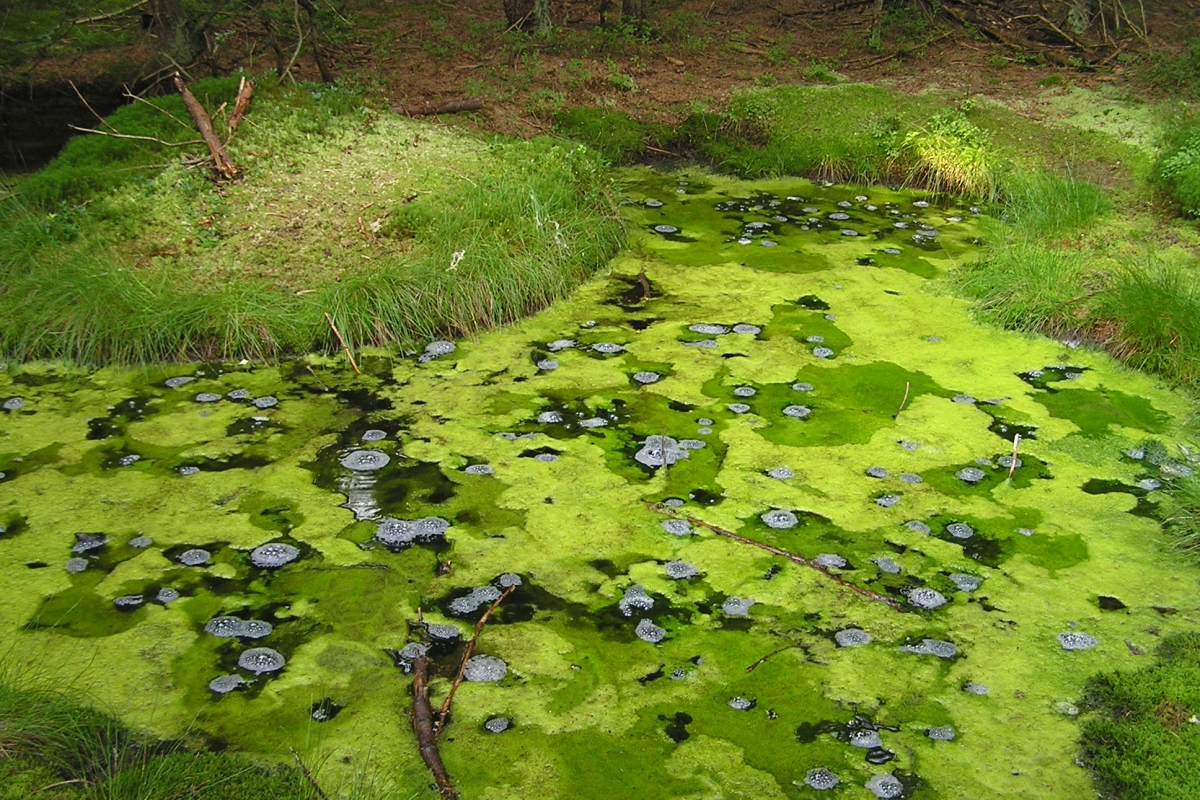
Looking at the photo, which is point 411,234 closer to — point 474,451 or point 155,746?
point 474,451

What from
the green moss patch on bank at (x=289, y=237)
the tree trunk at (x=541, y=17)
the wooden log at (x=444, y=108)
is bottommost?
the green moss patch on bank at (x=289, y=237)

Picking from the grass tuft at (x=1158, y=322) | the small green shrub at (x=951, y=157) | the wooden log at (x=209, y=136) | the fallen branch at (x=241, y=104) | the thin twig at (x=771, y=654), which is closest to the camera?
the thin twig at (x=771, y=654)

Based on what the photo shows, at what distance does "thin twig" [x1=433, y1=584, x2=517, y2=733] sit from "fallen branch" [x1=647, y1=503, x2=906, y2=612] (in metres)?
0.64

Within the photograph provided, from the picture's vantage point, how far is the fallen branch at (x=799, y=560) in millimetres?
2797

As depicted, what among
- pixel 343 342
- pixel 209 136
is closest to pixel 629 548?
pixel 343 342

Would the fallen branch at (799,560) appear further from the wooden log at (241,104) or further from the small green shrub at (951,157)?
the small green shrub at (951,157)

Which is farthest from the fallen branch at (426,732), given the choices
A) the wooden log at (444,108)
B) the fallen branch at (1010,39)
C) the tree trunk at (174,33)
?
the fallen branch at (1010,39)

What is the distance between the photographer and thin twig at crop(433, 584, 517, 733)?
2.34m

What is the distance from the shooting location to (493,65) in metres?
6.77

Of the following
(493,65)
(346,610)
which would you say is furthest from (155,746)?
(493,65)

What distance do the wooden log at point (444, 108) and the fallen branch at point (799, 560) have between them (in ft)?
11.9

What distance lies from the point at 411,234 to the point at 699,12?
489cm

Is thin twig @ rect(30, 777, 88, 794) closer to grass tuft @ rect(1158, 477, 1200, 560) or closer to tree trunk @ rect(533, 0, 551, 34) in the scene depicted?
grass tuft @ rect(1158, 477, 1200, 560)

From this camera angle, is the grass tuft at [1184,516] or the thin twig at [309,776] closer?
the thin twig at [309,776]
